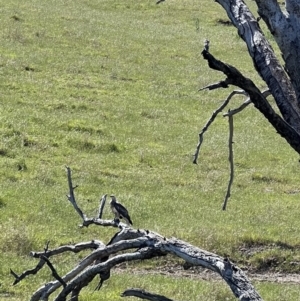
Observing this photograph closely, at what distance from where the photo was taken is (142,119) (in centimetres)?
2417

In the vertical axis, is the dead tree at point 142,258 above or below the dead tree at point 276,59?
below

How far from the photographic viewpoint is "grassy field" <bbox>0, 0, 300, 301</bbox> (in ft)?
47.6

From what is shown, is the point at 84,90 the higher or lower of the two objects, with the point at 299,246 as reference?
lower

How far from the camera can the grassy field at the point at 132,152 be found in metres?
14.5

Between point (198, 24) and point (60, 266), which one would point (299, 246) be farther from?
point (198, 24)

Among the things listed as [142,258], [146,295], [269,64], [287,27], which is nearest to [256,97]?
[269,64]

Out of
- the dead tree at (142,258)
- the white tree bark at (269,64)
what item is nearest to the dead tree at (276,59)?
the white tree bark at (269,64)

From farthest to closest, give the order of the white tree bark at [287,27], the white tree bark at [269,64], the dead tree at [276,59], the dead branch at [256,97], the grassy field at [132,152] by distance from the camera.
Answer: the grassy field at [132,152] → the white tree bark at [287,27] → the white tree bark at [269,64] → the dead tree at [276,59] → the dead branch at [256,97]

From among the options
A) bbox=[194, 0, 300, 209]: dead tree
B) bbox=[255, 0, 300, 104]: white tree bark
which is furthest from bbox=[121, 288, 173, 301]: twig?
bbox=[255, 0, 300, 104]: white tree bark

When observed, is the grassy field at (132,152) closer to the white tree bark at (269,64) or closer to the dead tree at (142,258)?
the dead tree at (142,258)

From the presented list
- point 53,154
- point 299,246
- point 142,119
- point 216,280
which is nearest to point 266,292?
point 216,280

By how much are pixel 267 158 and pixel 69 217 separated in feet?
25.0

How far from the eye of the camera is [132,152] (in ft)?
68.5

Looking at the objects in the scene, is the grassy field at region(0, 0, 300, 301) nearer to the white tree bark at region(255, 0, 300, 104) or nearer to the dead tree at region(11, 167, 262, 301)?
the dead tree at region(11, 167, 262, 301)
